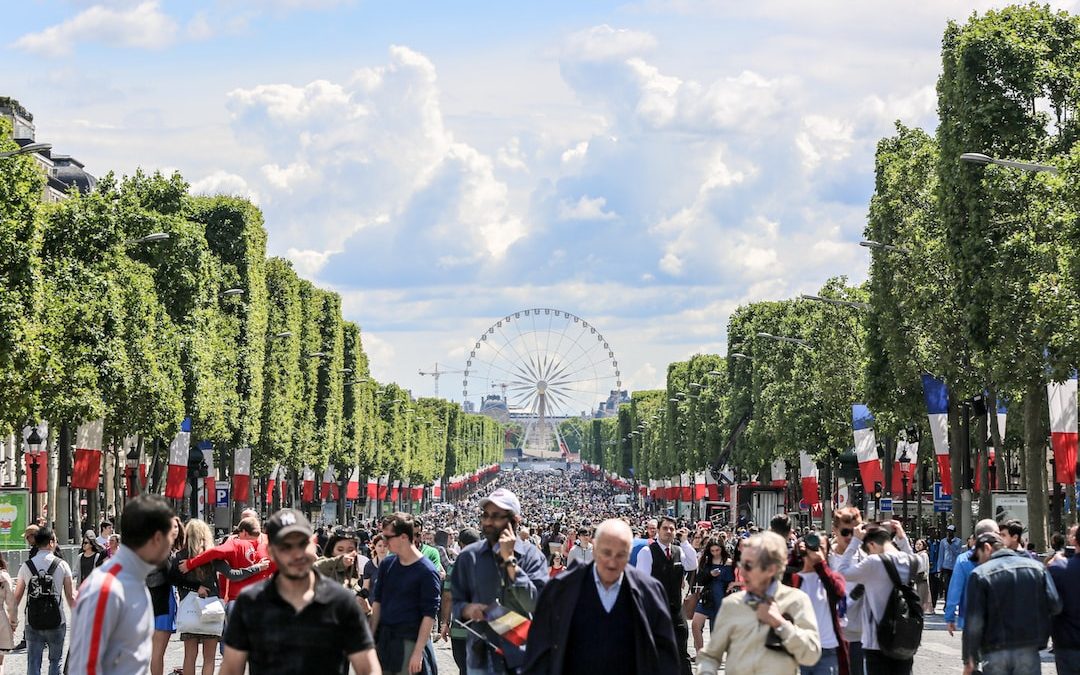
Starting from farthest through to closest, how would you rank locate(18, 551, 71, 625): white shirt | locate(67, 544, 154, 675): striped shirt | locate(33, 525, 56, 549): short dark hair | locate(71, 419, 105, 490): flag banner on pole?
locate(71, 419, 105, 490): flag banner on pole → locate(33, 525, 56, 549): short dark hair → locate(18, 551, 71, 625): white shirt → locate(67, 544, 154, 675): striped shirt

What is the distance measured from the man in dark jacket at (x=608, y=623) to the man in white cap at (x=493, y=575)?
325 cm

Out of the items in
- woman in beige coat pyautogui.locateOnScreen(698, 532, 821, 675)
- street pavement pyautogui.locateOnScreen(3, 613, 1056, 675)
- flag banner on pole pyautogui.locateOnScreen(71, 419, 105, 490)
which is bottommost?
street pavement pyautogui.locateOnScreen(3, 613, 1056, 675)

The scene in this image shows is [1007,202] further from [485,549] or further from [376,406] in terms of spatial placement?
[376,406]

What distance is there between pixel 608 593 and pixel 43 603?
11.5 meters

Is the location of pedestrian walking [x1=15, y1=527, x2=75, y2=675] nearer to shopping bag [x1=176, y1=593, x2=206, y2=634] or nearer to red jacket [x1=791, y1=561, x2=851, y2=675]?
shopping bag [x1=176, y1=593, x2=206, y2=634]

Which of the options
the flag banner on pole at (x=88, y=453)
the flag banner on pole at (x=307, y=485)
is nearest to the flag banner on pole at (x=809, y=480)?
the flag banner on pole at (x=307, y=485)

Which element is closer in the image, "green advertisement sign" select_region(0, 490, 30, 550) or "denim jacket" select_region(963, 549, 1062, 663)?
"denim jacket" select_region(963, 549, 1062, 663)

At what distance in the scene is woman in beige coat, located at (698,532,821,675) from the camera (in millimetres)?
11320

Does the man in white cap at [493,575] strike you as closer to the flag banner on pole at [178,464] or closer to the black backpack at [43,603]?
the black backpack at [43,603]

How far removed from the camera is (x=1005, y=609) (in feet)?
53.4

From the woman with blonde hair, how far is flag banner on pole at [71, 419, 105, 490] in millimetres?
34132

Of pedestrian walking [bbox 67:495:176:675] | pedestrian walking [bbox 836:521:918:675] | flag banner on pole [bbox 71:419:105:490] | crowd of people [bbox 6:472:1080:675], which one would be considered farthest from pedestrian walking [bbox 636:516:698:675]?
flag banner on pole [bbox 71:419:105:490]

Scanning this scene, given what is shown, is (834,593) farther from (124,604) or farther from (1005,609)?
(124,604)

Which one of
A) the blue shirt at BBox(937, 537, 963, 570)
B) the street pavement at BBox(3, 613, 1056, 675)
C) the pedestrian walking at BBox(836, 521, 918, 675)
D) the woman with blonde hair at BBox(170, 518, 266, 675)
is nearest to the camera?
the pedestrian walking at BBox(836, 521, 918, 675)
